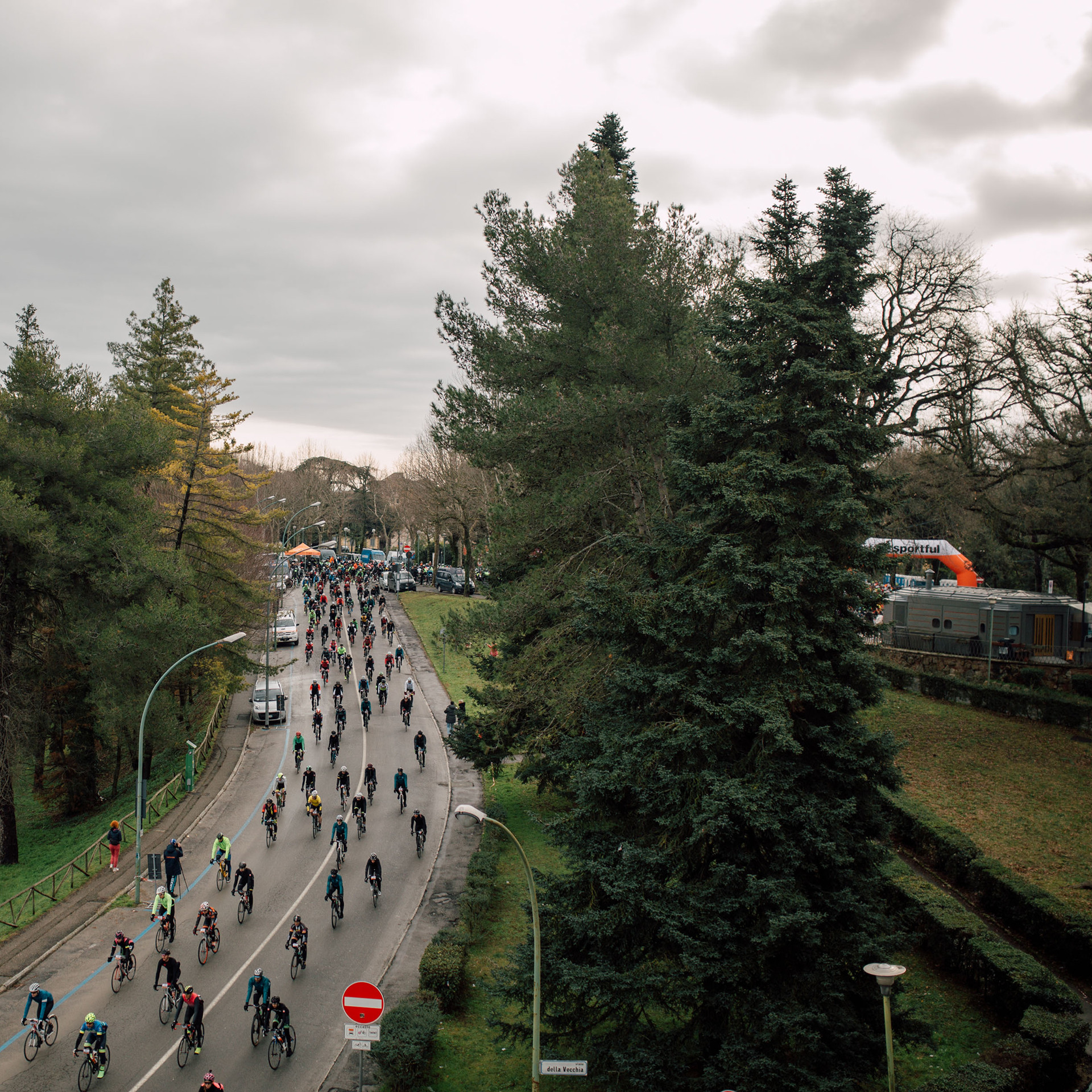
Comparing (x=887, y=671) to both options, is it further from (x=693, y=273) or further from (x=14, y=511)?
(x=14, y=511)

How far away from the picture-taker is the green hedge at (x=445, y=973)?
16625 millimetres

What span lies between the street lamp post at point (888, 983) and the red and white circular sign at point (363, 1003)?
21.1 ft

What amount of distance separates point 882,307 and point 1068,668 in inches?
596

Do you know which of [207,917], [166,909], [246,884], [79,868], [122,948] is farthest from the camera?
[79,868]

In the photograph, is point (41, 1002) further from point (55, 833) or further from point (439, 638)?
point (439, 638)

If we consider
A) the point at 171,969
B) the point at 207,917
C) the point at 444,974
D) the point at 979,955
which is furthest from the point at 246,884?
Result: the point at 979,955

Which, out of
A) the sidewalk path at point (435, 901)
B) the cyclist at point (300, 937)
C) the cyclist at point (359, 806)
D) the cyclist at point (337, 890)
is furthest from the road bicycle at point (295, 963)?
the cyclist at point (359, 806)

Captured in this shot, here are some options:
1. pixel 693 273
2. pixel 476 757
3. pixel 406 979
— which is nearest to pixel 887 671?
pixel 476 757

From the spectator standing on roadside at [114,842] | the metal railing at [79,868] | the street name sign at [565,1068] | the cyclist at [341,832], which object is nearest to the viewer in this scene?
the street name sign at [565,1068]

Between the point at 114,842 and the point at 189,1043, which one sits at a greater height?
the point at 114,842

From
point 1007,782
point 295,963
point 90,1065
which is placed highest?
point 1007,782

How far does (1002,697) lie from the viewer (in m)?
30.9

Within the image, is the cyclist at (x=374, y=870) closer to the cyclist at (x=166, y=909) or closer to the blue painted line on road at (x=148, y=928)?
the cyclist at (x=166, y=909)

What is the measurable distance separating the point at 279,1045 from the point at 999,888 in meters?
14.8
